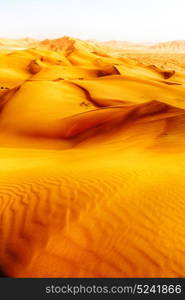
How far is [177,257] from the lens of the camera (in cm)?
317

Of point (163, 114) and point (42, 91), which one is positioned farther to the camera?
point (42, 91)

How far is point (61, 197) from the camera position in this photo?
442 cm

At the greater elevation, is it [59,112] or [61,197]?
[61,197]

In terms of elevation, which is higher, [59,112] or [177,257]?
[177,257]

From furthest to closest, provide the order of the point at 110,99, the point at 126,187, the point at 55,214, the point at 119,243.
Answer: the point at 110,99 → the point at 126,187 → the point at 55,214 → the point at 119,243

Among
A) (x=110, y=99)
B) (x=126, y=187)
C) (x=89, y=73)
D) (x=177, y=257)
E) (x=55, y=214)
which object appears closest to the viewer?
(x=177, y=257)

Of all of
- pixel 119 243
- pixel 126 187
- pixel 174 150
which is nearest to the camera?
pixel 119 243

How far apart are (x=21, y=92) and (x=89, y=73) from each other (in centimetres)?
1138

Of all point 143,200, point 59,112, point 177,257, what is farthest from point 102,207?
point 59,112

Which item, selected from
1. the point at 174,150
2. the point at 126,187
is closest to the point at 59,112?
the point at 174,150

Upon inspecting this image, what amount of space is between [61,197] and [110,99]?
12.9 metres

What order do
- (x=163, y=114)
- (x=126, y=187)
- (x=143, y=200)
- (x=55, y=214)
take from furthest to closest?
(x=163, y=114) → (x=126, y=187) → (x=143, y=200) → (x=55, y=214)

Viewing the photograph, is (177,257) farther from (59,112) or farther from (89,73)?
(89,73)

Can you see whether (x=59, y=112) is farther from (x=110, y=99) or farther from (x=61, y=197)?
(x=61, y=197)
